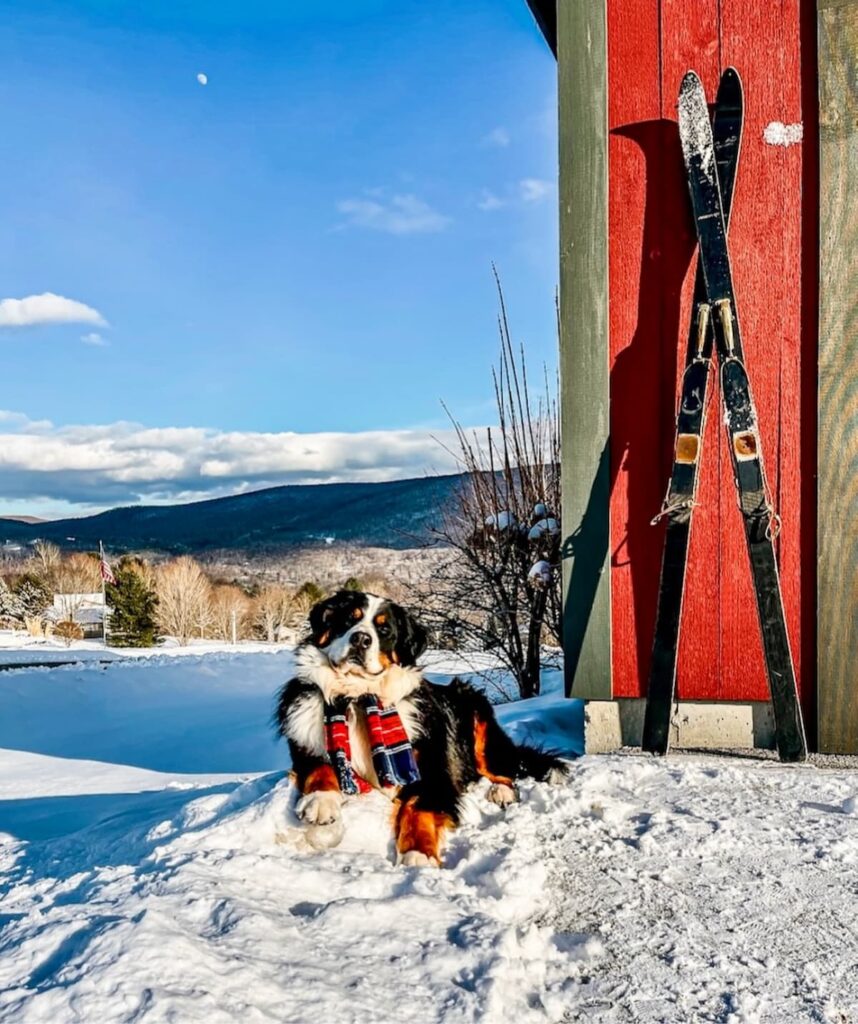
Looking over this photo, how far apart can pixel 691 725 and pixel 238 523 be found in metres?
90.2

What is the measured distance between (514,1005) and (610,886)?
27.9 inches

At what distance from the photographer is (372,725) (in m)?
2.52

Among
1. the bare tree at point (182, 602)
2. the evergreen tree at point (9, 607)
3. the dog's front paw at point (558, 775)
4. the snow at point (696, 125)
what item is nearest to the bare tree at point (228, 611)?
the bare tree at point (182, 602)

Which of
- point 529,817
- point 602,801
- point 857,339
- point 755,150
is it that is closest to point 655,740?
point 602,801

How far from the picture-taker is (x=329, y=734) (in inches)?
98.7

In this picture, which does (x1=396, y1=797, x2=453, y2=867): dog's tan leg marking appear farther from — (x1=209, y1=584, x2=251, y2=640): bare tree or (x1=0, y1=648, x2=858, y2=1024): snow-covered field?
(x1=209, y1=584, x2=251, y2=640): bare tree

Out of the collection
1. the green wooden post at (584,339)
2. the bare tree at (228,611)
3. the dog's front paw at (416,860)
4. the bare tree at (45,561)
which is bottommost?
the bare tree at (228,611)

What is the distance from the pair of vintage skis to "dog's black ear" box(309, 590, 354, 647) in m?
1.40

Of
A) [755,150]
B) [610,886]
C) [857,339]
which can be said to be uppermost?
[755,150]

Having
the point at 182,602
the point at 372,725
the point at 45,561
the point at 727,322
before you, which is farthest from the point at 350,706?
the point at 45,561

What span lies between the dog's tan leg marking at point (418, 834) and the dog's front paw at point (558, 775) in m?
0.65

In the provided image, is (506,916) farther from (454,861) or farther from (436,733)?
(436,733)

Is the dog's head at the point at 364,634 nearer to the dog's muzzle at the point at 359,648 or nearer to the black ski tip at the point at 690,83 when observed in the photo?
the dog's muzzle at the point at 359,648

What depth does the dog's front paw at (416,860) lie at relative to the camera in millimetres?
2105
